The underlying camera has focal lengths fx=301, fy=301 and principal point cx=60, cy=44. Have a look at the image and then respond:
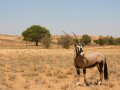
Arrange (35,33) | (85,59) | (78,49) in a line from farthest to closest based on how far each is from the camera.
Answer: (35,33)
(85,59)
(78,49)

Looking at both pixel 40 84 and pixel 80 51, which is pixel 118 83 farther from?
pixel 40 84

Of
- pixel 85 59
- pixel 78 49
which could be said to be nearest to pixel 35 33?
pixel 85 59

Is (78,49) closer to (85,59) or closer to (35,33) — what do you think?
(85,59)

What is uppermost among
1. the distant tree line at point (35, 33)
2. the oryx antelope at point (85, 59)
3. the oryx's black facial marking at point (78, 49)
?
the distant tree line at point (35, 33)

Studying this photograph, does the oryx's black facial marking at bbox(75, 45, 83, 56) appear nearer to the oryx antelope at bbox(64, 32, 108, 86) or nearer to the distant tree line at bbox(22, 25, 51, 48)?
the oryx antelope at bbox(64, 32, 108, 86)

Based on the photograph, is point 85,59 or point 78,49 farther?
point 85,59

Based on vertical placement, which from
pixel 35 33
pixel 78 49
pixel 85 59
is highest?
pixel 35 33

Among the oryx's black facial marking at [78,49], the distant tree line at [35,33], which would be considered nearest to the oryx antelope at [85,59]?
the oryx's black facial marking at [78,49]

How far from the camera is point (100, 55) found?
1420cm

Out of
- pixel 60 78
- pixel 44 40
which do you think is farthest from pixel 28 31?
pixel 60 78

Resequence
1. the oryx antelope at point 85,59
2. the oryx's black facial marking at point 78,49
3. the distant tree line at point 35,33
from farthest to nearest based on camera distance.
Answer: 1. the distant tree line at point 35,33
2. the oryx antelope at point 85,59
3. the oryx's black facial marking at point 78,49

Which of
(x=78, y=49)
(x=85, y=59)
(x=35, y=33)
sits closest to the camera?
(x=78, y=49)

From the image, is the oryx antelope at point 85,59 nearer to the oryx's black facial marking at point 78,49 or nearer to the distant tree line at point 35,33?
the oryx's black facial marking at point 78,49

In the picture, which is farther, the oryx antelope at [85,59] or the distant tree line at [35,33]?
the distant tree line at [35,33]
